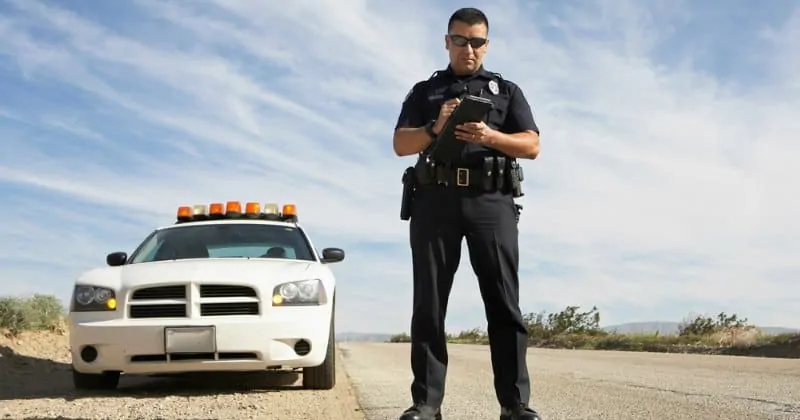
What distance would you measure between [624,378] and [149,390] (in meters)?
4.52

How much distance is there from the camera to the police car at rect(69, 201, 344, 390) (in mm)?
7191

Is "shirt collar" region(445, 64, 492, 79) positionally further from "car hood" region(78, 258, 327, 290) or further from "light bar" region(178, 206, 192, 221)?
"light bar" region(178, 206, 192, 221)

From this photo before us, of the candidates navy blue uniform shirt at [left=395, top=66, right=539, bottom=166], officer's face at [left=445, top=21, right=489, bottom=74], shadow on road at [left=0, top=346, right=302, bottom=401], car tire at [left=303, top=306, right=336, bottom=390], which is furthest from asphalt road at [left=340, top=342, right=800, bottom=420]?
officer's face at [left=445, top=21, right=489, bottom=74]

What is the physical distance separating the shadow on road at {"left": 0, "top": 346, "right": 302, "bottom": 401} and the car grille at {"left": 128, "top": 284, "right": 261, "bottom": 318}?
66cm

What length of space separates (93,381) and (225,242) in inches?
76.5

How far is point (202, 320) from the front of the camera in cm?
723

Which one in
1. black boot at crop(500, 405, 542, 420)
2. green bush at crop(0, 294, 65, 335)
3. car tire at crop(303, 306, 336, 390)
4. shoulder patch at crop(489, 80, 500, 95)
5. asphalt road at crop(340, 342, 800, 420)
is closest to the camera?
black boot at crop(500, 405, 542, 420)

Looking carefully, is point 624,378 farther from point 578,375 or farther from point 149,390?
point 149,390

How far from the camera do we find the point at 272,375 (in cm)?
932

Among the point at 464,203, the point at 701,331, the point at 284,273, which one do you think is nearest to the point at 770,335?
the point at 701,331

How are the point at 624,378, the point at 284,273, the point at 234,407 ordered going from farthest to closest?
the point at 624,378
the point at 284,273
the point at 234,407

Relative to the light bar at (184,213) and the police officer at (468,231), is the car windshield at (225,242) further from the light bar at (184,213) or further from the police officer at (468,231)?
the police officer at (468,231)

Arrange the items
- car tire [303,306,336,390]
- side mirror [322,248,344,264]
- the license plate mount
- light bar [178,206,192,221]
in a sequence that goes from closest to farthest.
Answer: the license plate mount, car tire [303,306,336,390], side mirror [322,248,344,264], light bar [178,206,192,221]

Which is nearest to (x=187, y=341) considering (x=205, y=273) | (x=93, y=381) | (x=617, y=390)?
(x=205, y=273)
